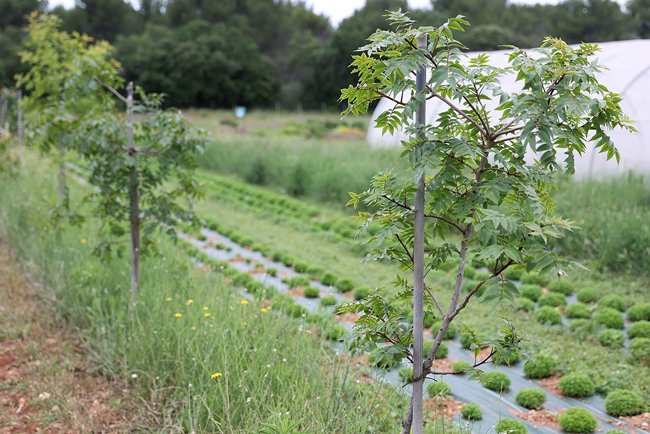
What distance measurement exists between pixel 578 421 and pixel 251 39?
36.9 metres

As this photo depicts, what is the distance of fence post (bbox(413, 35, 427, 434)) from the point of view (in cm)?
162

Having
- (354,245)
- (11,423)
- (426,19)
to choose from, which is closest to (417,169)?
(11,423)

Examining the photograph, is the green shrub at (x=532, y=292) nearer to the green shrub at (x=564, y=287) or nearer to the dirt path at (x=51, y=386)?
the green shrub at (x=564, y=287)

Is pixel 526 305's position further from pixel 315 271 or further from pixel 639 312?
pixel 315 271

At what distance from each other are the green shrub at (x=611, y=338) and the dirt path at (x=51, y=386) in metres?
3.07

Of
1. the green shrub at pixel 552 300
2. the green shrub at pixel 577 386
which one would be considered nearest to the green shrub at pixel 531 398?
the green shrub at pixel 577 386

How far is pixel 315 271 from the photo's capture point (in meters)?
4.93

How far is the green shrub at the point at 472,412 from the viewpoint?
249cm

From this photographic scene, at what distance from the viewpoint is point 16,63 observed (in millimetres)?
28719

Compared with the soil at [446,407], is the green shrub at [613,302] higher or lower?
higher

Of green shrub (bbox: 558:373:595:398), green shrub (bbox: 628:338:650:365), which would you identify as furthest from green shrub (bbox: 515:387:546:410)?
green shrub (bbox: 628:338:650:365)

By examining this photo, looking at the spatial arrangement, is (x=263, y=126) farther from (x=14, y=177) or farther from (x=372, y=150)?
(x=14, y=177)

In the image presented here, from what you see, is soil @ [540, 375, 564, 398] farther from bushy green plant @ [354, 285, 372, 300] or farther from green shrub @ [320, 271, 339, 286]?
green shrub @ [320, 271, 339, 286]

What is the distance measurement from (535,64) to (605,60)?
776cm
